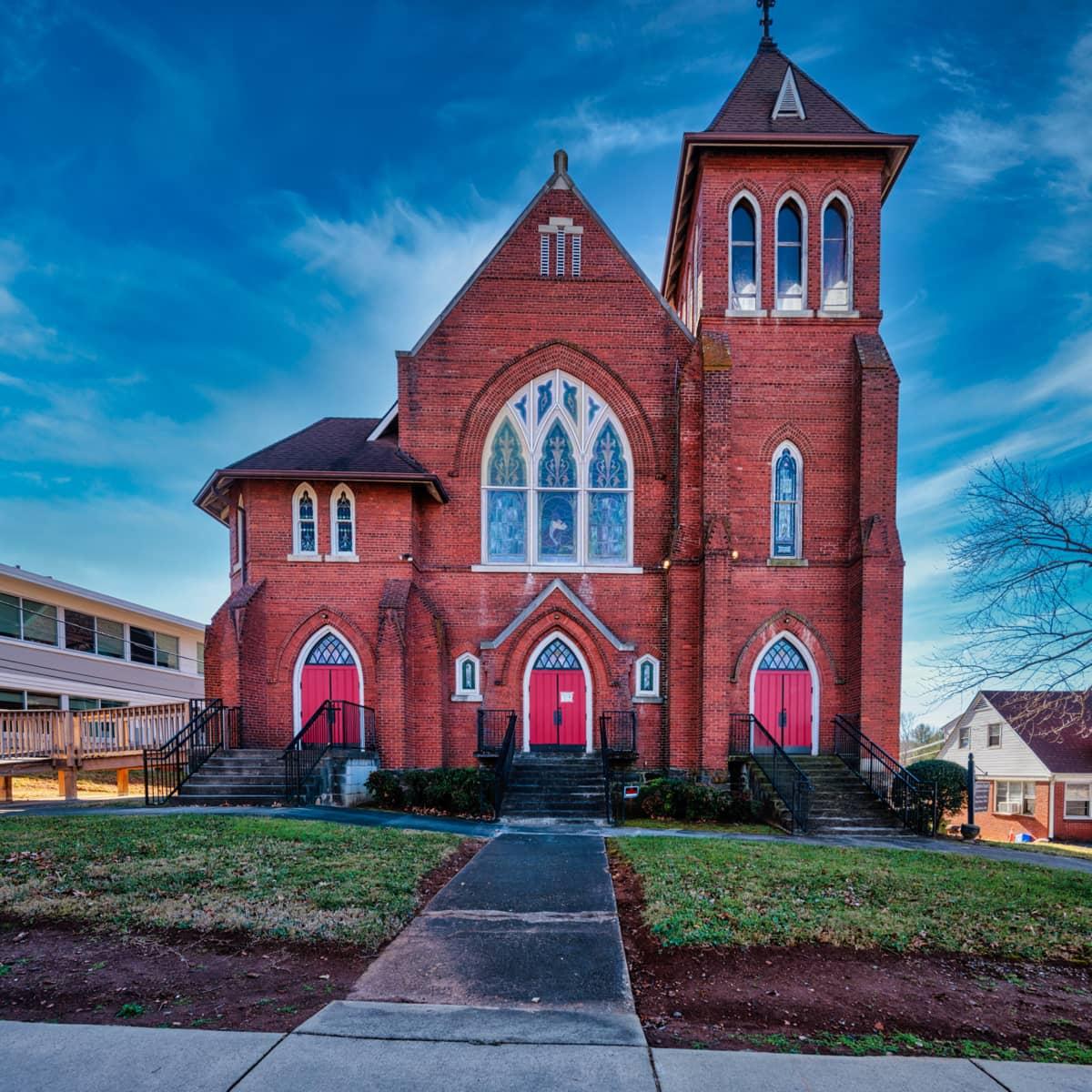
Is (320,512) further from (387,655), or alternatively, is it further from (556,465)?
(556,465)

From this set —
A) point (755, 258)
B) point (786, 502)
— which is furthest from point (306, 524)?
point (755, 258)

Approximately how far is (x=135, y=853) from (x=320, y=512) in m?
8.54

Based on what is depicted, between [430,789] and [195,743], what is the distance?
5.21m

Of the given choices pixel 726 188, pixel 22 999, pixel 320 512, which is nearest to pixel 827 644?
pixel 726 188

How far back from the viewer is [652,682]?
50.6ft

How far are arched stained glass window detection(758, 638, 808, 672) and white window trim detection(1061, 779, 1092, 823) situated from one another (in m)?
16.9

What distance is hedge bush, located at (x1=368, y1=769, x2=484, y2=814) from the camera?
41.5 ft

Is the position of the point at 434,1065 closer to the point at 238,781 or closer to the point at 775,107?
the point at 238,781

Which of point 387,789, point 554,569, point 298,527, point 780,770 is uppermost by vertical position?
point 298,527

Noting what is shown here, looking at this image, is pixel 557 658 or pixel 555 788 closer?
pixel 555 788

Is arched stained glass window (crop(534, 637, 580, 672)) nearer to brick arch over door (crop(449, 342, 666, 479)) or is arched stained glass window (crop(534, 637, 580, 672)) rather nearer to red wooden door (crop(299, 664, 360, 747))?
red wooden door (crop(299, 664, 360, 747))

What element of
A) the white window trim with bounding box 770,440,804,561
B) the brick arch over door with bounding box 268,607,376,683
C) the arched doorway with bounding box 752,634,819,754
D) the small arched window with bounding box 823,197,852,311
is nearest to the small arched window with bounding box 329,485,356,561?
the brick arch over door with bounding box 268,607,376,683

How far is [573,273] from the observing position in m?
16.1

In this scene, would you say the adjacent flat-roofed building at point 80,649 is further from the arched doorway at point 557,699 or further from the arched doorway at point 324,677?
the arched doorway at point 557,699
